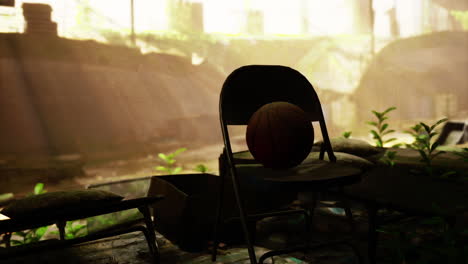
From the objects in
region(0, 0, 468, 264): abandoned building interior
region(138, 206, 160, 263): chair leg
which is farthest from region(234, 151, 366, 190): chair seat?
region(138, 206, 160, 263): chair leg

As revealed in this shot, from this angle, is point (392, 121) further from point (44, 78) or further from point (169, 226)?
point (169, 226)

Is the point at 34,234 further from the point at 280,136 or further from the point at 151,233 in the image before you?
the point at 280,136

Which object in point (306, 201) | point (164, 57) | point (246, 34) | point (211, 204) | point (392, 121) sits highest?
point (246, 34)

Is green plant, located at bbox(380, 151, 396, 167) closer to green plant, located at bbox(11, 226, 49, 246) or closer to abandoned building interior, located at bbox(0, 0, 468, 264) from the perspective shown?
abandoned building interior, located at bbox(0, 0, 468, 264)

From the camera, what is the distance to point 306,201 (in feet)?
10.9

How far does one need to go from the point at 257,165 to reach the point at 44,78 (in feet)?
27.2

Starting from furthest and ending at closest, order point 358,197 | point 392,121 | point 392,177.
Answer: point 392,121 < point 392,177 < point 358,197

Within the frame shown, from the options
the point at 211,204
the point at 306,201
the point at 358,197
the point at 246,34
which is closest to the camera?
the point at 358,197

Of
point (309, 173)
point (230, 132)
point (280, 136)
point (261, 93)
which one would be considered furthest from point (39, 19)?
point (309, 173)

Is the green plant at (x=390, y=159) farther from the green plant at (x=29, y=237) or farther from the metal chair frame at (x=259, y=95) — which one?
the green plant at (x=29, y=237)

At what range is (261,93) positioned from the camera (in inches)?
77.2

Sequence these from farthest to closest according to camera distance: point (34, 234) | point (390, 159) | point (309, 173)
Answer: point (34, 234), point (390, 159), point (309, 173)

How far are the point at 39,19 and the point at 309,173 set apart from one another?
27.7 feet

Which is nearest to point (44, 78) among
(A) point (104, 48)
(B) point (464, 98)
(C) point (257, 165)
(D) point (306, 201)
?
(A) point (104, 48)
